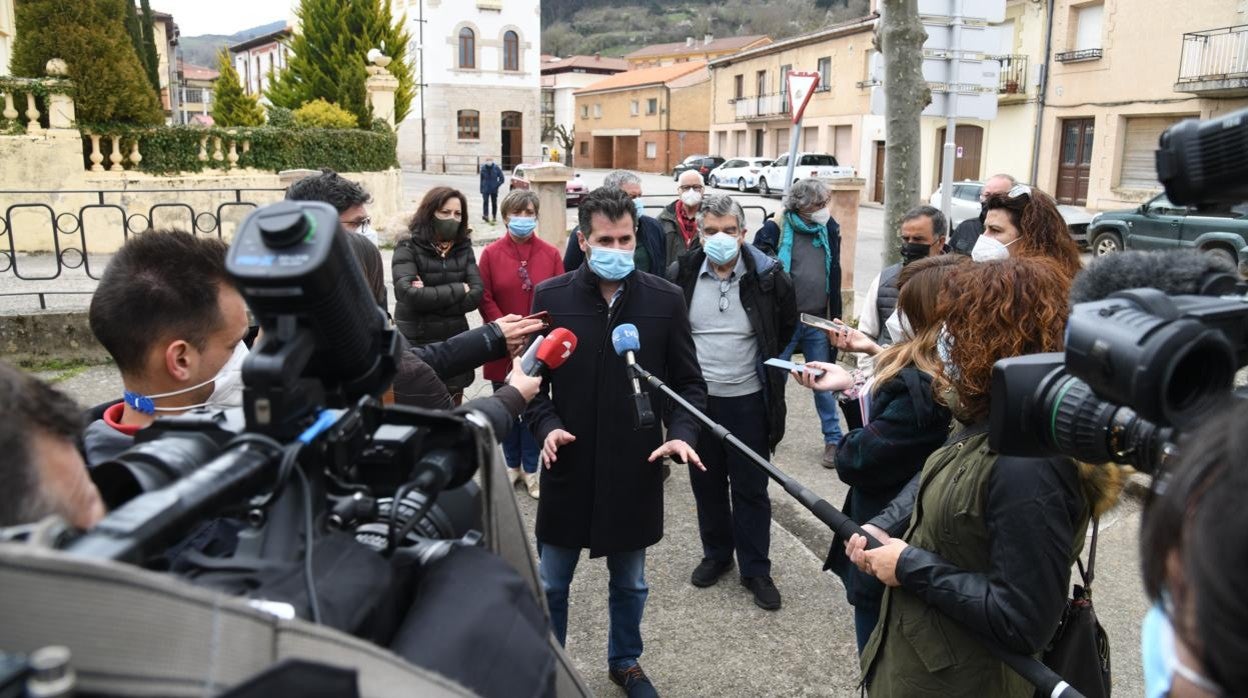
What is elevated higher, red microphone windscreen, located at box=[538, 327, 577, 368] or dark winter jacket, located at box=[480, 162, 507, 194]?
dark winter jacket, located at box=[480, 162, 507, 194]

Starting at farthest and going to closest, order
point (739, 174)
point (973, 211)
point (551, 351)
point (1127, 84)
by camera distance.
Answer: point (739, 174), point (1127, 84), point (973, 211), point (551, 351)

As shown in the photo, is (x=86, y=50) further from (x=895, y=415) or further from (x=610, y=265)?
(x=895, y=415)

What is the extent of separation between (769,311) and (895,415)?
168cm

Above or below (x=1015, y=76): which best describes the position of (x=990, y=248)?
below

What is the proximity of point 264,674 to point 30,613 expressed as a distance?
178 millimetres

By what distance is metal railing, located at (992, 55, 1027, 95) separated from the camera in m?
26.3

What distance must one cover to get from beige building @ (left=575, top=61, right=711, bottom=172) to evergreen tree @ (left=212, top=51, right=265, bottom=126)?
3183 centimetres

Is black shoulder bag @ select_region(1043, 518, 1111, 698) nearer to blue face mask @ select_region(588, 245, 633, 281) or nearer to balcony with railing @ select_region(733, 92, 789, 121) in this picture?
blue face mask @ select_region(588, 245, 633, 281)

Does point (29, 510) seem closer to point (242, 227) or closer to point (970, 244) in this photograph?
point (242, 227)

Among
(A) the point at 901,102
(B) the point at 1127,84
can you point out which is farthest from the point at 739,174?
(A) the point at 901,102

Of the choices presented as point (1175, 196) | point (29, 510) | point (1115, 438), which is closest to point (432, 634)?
point (29, 510)

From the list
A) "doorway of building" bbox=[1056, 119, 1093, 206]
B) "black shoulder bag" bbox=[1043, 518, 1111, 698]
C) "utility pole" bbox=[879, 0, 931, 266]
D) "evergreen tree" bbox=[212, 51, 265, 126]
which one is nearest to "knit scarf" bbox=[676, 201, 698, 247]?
"utility pole" bbox=[879, 0, 931, 266]

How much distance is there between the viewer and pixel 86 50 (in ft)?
40.1

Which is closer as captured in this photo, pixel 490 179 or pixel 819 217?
→ pixel 819 217
